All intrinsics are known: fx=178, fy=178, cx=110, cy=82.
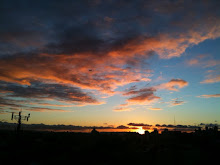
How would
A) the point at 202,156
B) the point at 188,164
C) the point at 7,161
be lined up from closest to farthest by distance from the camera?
the point at 188,164, the point at 202,156, the point at 7,161

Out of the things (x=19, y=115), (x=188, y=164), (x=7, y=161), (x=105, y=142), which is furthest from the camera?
(x=19, y=115)

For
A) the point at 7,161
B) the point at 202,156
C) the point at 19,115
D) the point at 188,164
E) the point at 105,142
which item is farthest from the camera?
the point at 19,115

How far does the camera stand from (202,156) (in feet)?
74.2

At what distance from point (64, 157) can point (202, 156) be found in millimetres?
18316

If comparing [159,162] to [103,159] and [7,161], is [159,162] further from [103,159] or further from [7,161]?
[7,161]

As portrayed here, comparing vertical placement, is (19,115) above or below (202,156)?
above

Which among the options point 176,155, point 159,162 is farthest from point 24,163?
point 176,155

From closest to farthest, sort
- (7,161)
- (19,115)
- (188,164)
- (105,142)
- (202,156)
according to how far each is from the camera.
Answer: (188,164) → (202,156) → (7,161) → (105,142) → (19,115)

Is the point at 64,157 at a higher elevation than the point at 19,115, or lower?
lower

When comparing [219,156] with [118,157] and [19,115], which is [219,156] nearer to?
[118,157]

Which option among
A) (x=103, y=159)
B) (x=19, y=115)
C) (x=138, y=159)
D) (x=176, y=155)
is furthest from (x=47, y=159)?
(x=19, y=115)

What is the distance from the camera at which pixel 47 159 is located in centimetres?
2483

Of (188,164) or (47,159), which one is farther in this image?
(47,159)

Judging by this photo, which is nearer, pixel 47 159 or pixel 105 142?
pixel 47 159
